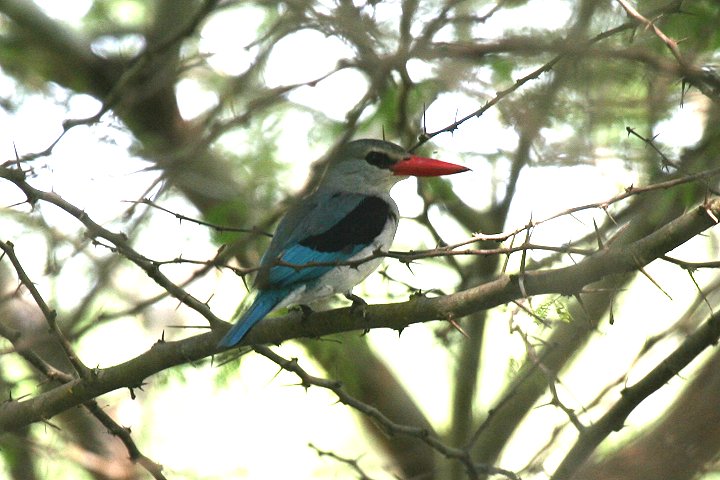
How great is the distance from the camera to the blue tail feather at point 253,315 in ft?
12.9

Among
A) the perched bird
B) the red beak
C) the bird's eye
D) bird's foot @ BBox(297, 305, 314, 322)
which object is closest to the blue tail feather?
the perched bird

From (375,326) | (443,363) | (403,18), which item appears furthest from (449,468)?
(403,18)

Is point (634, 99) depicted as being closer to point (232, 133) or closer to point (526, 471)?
point (526, 471)

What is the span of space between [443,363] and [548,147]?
8.44ft

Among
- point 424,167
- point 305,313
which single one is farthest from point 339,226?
point 305,313

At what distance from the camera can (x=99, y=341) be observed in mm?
6855

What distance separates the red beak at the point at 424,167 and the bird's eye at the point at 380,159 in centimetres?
3

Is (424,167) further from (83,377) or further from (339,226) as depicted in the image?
(83,377)

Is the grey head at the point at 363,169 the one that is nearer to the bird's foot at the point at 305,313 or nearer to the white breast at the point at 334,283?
the white breast at the point at 334,283

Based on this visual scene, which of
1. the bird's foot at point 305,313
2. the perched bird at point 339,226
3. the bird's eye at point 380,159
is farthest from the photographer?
the bird's eye at point 380,159

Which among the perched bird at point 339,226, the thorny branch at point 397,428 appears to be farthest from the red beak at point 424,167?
the thorny branch at point 397,428

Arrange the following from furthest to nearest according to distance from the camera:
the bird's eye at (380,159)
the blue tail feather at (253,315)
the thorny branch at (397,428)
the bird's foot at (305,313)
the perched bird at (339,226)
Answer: the bird's eye at (380,159) < the perched bird at (339,226) < the bird's foot at (305,313) < the blue tail feather at (253,315) < the thorny branch at (397,428)

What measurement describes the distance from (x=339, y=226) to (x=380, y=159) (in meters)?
0.60

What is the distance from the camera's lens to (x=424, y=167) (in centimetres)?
535
